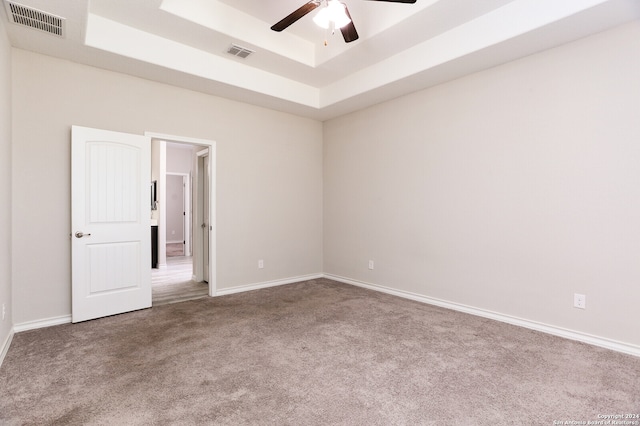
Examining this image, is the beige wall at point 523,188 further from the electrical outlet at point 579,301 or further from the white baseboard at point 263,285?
the white baseboard at point 263,285

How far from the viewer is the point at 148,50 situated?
348cm

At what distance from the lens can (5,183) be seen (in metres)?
2.84

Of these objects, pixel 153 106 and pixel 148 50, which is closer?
pixel 148 50

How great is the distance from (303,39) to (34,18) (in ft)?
8.59

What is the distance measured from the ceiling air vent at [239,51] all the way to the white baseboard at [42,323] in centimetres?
339

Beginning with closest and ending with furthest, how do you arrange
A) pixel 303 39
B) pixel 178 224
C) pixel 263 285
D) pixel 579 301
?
pixel 579 301
pixel 303 39
pixel 263 285
pixel 178 224

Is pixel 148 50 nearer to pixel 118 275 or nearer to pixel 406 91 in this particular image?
pixel 118 275

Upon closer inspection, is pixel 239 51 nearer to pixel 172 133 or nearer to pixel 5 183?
pixel 172 133

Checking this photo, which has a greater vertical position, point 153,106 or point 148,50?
point 148,50

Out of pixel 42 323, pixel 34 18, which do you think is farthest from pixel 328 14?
pixel 42 323

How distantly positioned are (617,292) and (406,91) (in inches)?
121

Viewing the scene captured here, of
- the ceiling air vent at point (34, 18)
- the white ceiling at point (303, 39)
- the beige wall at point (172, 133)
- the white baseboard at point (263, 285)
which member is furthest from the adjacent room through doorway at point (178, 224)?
the ceiling air vent at point (34, 18)

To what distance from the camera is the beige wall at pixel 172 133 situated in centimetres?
325

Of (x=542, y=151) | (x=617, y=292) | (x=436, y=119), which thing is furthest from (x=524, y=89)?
(x=617, y=292)
